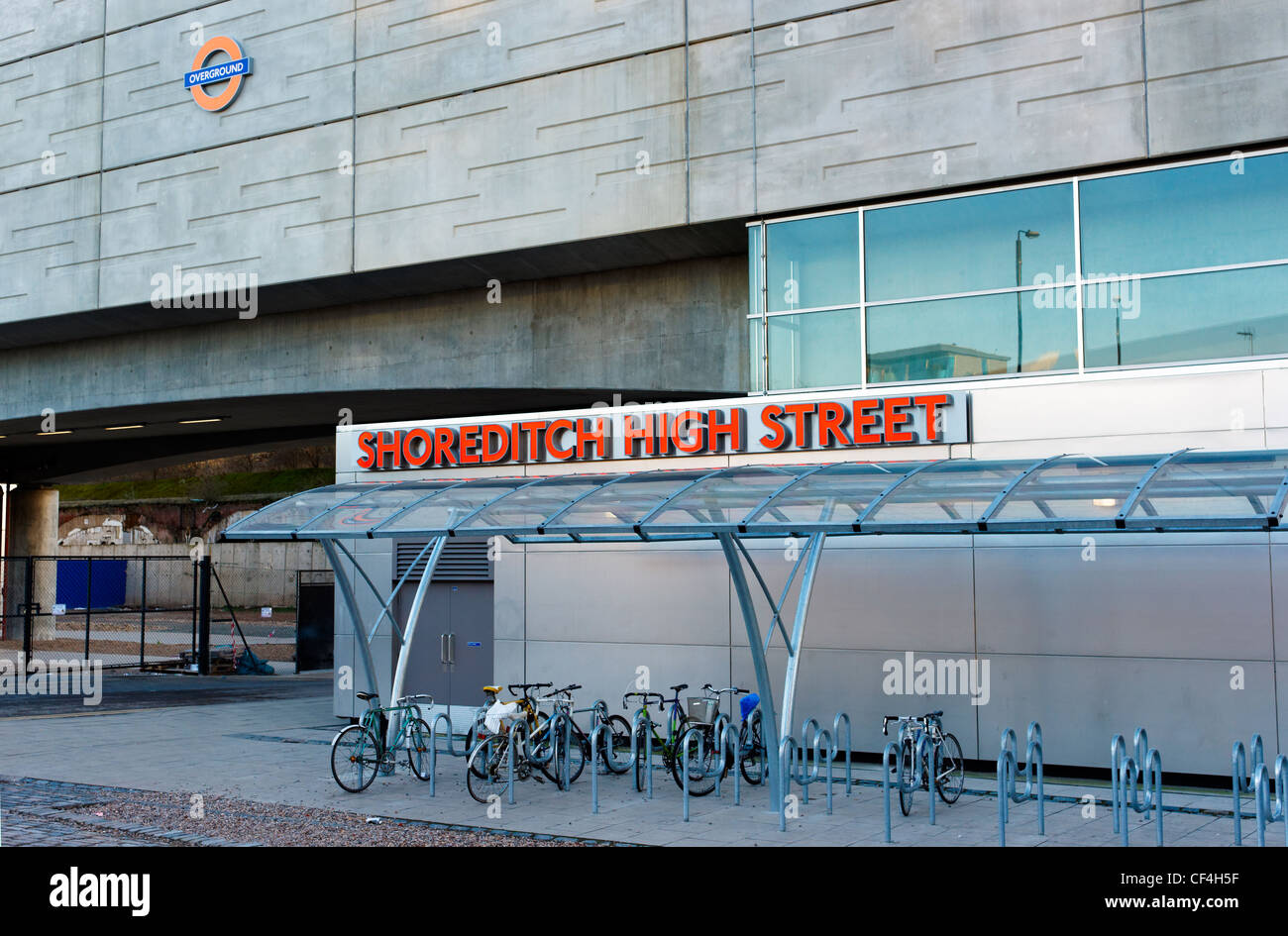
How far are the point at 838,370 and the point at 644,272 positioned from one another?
4.28 m

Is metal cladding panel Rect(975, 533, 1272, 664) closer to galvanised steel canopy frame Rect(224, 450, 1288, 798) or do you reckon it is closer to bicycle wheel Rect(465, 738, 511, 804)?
galvanised steel canopy frame Rect(224, 450, 1288, 798)

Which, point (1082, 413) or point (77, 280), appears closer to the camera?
point (1082, 413)

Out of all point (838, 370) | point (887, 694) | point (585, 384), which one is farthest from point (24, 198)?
point (887, 694)

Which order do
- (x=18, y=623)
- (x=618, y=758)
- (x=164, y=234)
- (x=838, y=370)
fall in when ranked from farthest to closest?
(x=18, y=623)
(x=164, y=234)
(x=838, y=370)
(x=618, y=758)

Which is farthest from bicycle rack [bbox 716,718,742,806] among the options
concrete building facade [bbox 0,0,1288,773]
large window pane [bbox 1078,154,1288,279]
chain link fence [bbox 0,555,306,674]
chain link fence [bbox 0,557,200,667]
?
chain link fence [bbox 0,557,200,667]

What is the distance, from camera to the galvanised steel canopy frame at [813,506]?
1056 centimetres

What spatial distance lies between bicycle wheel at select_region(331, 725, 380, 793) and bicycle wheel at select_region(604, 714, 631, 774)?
243 cm

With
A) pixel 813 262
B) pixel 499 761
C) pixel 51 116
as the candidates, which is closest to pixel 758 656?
pixel 499 761

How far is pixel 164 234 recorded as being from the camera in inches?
891

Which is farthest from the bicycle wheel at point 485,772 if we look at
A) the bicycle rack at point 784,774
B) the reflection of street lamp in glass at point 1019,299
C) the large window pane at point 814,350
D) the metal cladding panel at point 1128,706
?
the reflection of street lamp in glass at point 1019,299

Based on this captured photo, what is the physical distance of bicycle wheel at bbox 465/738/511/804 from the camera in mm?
12047

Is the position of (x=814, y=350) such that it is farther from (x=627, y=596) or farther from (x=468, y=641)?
(x=468, y=641)

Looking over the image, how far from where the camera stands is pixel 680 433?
623 inches
